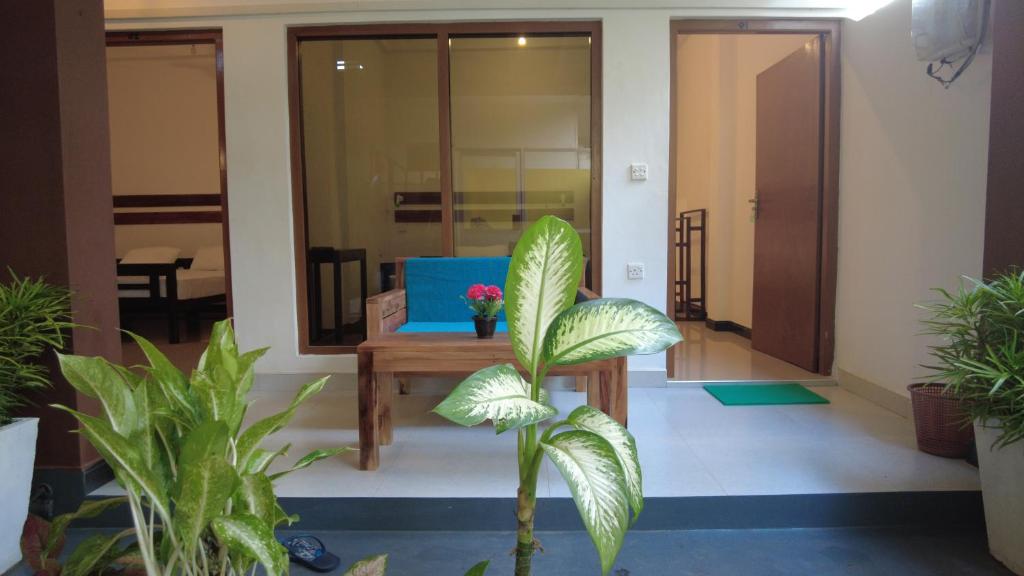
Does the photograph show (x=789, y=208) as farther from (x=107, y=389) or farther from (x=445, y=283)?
(x=107, y=389)

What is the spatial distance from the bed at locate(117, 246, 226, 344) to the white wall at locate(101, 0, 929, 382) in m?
2.01

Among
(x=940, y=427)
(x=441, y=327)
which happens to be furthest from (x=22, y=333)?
(x=940, y=427)

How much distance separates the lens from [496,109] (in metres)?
3.92

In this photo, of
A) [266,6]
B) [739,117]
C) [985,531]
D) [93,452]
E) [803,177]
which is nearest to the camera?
[985,531]

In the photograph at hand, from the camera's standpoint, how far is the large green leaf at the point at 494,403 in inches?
27.7

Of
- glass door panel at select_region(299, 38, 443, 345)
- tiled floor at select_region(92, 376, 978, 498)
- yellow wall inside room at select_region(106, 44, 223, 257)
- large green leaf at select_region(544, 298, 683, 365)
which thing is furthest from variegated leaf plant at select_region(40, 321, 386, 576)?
yellow wall inside room at select_region(106, 44, 223, 257)

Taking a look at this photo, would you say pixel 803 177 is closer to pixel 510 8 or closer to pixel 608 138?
pixel 608 138

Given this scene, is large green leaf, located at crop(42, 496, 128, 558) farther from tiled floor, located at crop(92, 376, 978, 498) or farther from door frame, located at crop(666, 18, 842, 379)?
door frame, located at crop(666, 18, 842, 379)

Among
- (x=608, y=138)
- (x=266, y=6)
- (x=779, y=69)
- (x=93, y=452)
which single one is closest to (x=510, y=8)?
(x=608, y=138)

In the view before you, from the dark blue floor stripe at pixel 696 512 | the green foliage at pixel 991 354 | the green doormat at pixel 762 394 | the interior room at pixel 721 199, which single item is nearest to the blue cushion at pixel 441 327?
the dark blue floor stripe at pixel 696 512

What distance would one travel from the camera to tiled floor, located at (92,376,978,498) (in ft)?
7.04

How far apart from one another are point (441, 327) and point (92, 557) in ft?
7.51

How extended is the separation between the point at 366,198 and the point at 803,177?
288cm

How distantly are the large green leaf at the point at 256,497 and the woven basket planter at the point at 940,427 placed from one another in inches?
98.7
